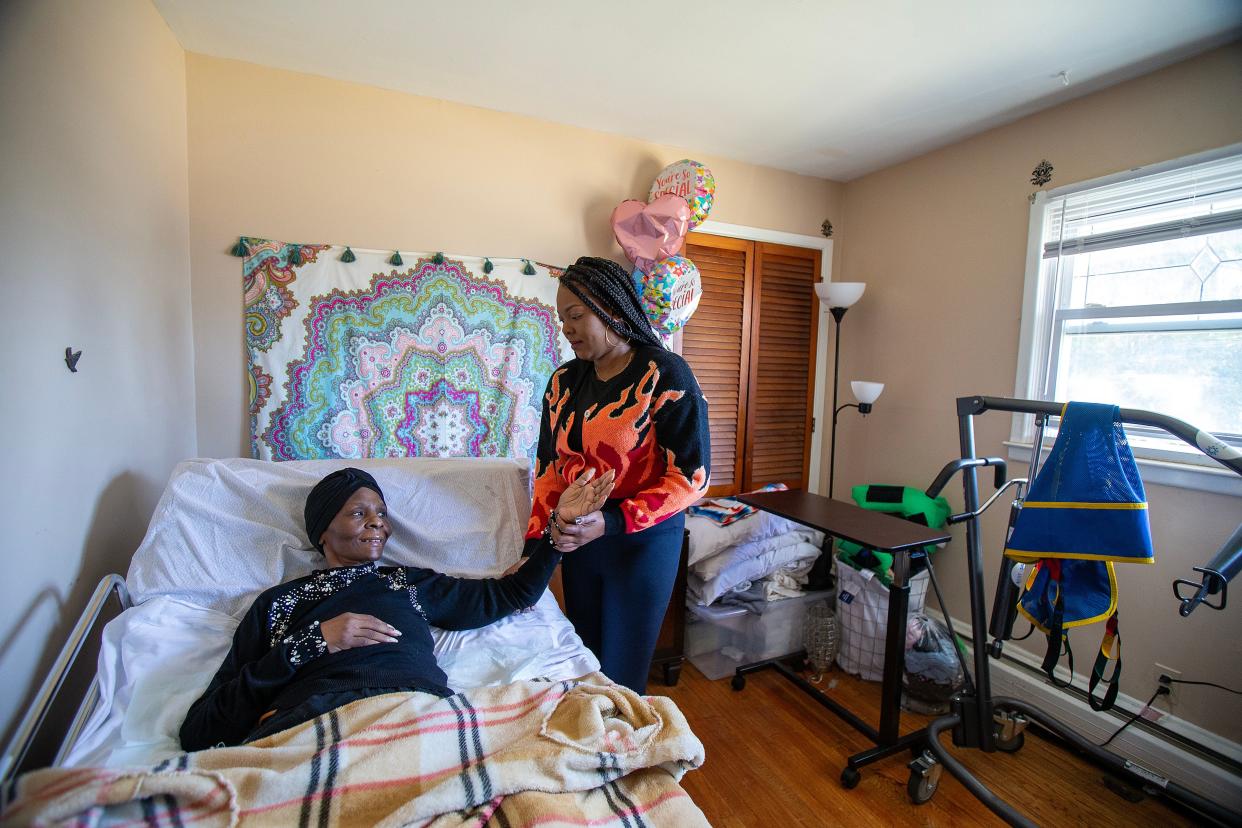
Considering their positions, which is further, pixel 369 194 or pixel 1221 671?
pixel 369 194

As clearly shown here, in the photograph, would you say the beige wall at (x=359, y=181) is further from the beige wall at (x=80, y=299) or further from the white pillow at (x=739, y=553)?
the white pillow at (x=739, y=553)

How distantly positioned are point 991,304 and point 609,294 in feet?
6.48

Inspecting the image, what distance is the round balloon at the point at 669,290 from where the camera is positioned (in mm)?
2287

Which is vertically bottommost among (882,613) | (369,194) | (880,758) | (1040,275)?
(880,758)

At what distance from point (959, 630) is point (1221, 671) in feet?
2.84

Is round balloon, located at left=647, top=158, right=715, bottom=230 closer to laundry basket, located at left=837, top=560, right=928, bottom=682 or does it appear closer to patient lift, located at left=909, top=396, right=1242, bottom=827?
patient lift, located at left=909, top=396, right=1242, bottom=827

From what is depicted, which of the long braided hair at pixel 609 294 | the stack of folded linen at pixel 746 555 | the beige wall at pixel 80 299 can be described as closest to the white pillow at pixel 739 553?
the stack of folded linen at pixel 746 555

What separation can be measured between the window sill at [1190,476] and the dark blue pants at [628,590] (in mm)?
1630

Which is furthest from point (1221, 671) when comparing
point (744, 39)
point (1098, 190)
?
point (744, 39)

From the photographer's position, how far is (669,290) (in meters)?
2.29

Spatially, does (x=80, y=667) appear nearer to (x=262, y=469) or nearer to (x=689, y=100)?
(x=262, y=469)

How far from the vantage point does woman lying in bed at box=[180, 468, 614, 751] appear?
103 centimetres

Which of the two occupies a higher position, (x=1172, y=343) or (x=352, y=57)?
(x=352, y=57)

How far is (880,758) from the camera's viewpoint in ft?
5.83
